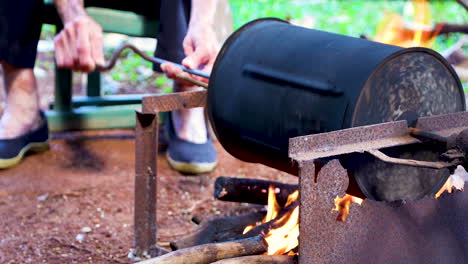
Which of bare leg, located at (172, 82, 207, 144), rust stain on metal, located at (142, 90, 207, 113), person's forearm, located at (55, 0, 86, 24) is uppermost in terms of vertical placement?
person's forearm, located at (55, 0, 86, 24)

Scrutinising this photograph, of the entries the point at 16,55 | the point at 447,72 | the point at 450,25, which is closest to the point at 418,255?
the point at 447,72

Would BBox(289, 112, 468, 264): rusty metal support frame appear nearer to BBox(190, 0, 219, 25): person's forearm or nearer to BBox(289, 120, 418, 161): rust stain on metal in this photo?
BBox(289, 120, 418, 161): rust stain on metal

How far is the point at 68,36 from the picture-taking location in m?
2.65

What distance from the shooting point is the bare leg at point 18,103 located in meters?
3.57

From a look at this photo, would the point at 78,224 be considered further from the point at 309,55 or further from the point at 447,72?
the point at 447,72

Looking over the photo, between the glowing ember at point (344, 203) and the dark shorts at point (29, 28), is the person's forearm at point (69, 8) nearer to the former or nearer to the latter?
the dark shorts at point (29, 28)

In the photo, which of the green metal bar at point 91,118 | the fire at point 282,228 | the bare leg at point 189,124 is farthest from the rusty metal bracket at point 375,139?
the green metal bar at point 91,118

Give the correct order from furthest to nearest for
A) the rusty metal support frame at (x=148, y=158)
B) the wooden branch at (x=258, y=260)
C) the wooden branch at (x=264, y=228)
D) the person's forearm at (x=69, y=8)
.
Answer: the person's forearm at (x=69, y=8)
the rusty metal support frame at (x=148, y=158)
the wooden branch at (x=264, y=228)
the wooden branch at (x=258, y=260)

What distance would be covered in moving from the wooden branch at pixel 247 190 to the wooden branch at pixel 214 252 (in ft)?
2.38

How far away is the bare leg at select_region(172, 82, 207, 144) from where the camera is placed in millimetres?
3719

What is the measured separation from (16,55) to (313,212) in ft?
7.54

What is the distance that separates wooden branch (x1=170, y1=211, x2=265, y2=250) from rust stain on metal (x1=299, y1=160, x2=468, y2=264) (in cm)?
75

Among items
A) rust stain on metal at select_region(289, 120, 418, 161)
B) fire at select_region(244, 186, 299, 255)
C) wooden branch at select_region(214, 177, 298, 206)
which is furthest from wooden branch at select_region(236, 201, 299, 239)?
rust stain on metal at select_region(289, 120, 418, 161)

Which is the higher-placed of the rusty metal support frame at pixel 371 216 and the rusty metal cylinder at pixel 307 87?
the rusty metal cylinder at pixel 307 87
